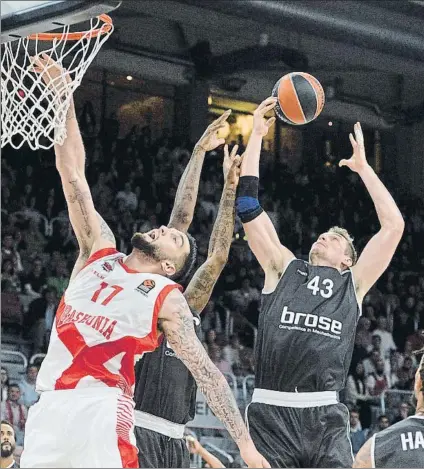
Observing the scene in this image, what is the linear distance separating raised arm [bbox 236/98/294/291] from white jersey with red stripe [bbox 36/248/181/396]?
1011 mm

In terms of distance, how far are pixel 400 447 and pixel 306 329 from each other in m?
0.90

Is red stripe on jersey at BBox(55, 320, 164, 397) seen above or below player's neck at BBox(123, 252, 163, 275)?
below

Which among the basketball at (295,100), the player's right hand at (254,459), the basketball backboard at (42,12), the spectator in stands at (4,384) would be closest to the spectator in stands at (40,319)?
the spectator in stands at (4,384)

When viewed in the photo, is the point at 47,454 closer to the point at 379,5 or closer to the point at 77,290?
the point at 77,290

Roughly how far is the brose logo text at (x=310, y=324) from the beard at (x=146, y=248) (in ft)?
3.04

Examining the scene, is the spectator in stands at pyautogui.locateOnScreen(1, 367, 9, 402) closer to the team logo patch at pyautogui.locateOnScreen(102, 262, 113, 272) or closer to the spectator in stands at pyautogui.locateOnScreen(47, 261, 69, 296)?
the spectator in stands at pyautogui.locateOnScreen(47, 261, 69, 296)

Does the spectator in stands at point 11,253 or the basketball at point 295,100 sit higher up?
the basketball at point 295,100

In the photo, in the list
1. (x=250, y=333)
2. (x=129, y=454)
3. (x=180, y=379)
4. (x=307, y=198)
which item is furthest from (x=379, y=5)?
(x=129, y=454)

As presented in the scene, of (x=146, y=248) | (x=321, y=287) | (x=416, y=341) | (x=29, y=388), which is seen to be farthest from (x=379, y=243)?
(x=416, y=341)

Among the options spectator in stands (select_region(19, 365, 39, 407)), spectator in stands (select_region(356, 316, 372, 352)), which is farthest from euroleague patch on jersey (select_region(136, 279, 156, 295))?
spectator in stands (select_region(356, 316, 372, 352))

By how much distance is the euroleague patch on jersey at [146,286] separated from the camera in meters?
4.55

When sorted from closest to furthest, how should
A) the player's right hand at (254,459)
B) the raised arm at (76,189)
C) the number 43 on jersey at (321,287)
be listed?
the player's right hand at (254,459) < the raised arm at (76,189) < the number 43 on jersey at (321,287)

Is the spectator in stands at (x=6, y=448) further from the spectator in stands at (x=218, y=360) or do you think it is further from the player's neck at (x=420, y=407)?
the spectator in stands at (x=218, y=360)

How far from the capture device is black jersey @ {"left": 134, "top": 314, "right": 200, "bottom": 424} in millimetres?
5391
